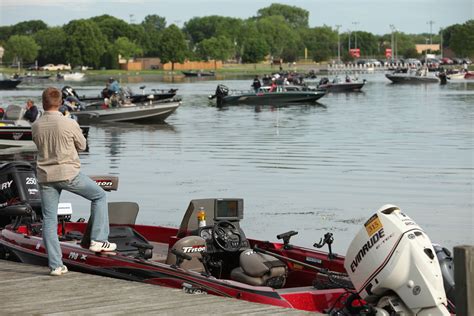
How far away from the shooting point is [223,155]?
107 ft

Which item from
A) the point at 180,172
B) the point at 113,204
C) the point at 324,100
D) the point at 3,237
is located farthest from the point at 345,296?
the point at 324,100

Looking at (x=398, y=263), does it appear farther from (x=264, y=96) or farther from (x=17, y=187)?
(x=264, y=96)

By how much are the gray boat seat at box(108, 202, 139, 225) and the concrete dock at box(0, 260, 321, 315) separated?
1.98m

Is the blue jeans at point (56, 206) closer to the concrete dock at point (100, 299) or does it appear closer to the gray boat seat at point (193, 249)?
the concrete dock at point (100, 299)

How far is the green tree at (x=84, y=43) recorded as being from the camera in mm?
193875

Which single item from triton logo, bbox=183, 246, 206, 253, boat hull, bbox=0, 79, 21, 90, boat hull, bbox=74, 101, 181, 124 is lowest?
boat hull, bbox=0, 79, 21, 90

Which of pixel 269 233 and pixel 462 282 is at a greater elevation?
pixel 462 282

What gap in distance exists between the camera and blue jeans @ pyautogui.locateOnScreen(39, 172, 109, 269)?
10391 millimetres

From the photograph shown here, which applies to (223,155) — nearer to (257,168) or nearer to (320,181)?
(257,168)

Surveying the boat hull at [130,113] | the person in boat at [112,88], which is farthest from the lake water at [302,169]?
the person in boat at [112,88]

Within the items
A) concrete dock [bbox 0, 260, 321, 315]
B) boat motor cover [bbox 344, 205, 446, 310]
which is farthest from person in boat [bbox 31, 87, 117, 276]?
boat motor cover [bbox 344, 205, 446, 310]

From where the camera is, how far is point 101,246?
11047 millimetres

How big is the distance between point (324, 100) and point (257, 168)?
162 ft

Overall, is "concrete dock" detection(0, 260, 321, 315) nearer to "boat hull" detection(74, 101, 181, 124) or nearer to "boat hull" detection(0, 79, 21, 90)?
"boat hull" detection(74, 101, 181, 124)
